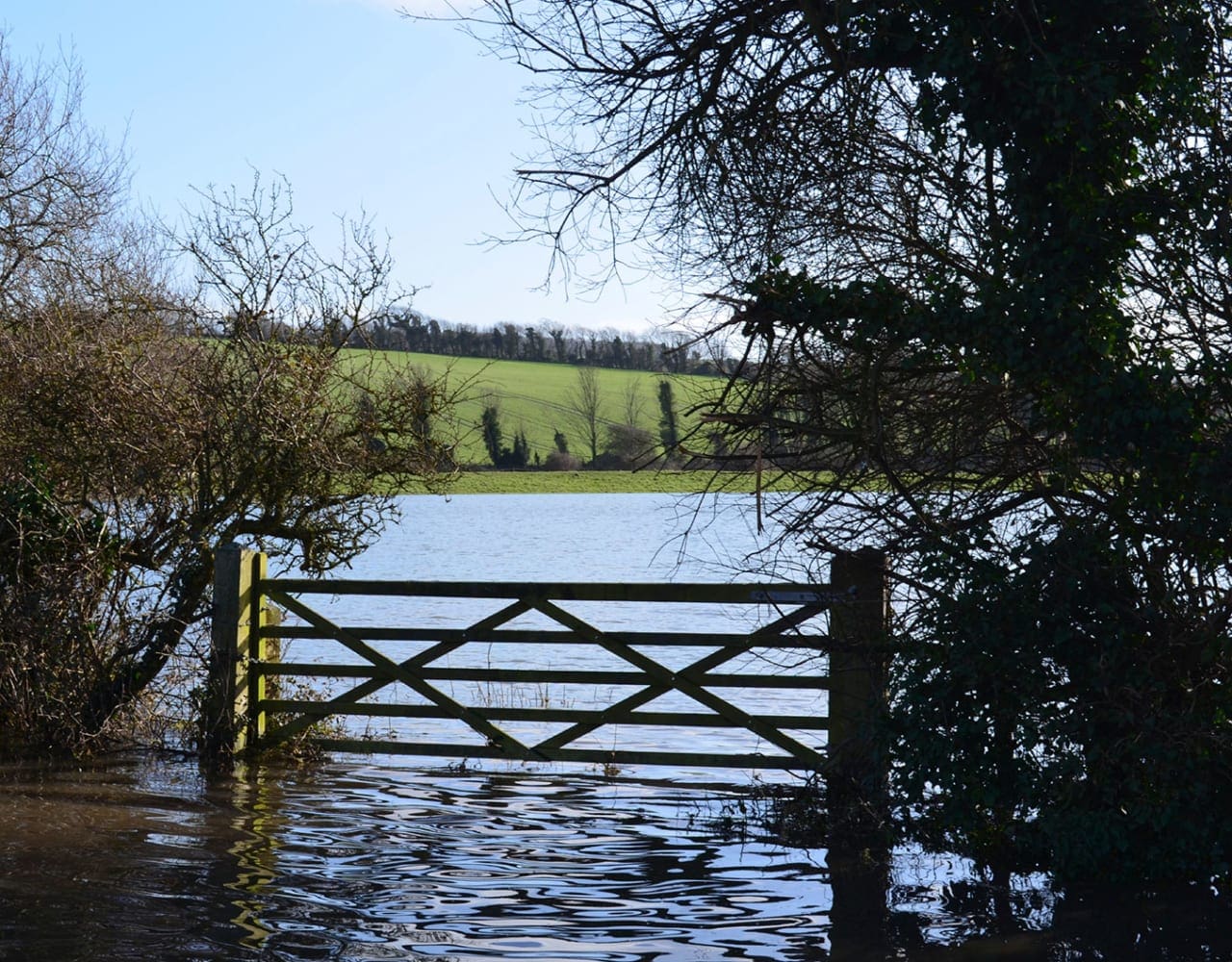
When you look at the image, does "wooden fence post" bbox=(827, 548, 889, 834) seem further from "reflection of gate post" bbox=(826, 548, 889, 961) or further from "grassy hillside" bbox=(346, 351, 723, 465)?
"grassy hillside" bbox=(346, 351, 723, 465)

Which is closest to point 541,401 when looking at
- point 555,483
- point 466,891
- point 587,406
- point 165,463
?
point 555,483

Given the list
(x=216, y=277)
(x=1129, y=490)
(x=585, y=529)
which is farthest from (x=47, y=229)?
(x=585, y=529)

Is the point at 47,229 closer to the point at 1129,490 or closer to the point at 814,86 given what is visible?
the point at 814,86

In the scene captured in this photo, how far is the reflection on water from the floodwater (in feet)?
0.06

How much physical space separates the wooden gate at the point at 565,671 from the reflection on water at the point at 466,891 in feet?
1.94

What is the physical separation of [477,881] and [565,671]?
3.16 m

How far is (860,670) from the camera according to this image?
8.33 metres

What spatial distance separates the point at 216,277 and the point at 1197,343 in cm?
749

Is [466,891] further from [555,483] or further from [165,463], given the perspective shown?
[555,483]

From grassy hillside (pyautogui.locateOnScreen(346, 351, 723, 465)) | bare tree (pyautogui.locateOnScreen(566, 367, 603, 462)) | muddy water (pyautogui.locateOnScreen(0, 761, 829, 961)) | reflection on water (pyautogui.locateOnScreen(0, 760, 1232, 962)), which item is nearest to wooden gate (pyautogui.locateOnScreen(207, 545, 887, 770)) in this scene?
muddy water (pyautogui.locateOnScreen(0, 761, 829, 961))

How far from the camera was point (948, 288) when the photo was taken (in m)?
7.50

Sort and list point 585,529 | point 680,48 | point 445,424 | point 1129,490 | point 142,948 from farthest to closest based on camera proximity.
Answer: point 585,529 < point 445,424 < point 680,48 < point 1129,490 < point 142,948

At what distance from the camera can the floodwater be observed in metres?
6.02

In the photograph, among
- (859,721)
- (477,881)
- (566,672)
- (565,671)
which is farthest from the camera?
(565,671)
